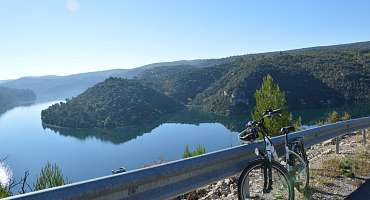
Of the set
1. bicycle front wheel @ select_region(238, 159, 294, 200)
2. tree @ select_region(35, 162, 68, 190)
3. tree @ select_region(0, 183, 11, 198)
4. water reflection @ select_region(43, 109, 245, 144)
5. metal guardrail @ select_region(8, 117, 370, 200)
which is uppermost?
metal guardrail @ select_region(8, 117, 370, 200)

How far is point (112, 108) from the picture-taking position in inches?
5217

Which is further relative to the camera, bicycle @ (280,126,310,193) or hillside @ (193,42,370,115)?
hillside @ (193,42,370,115)

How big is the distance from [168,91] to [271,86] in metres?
143

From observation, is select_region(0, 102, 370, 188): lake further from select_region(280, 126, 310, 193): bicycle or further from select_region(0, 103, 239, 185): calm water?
select_region(280, 126, 310, 193): bicycle

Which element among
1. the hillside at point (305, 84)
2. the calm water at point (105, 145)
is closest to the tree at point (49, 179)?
the calm water at point (105, 145)

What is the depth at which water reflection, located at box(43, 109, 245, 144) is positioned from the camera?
9994 centimetres

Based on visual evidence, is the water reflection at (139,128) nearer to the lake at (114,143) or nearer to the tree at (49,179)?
the lake at (114,143)

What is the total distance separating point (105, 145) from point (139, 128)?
22.1m

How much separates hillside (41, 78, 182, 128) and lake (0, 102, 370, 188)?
5.44 metres

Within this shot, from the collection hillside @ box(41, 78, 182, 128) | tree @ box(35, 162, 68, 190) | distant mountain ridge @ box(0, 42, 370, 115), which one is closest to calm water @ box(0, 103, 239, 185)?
hillside @ box(41, 78, 182, 128)

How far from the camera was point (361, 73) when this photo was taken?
127250mm

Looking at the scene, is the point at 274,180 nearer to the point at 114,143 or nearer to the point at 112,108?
the point at 114,143

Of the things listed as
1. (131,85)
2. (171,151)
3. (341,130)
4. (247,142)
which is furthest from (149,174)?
(131,85)

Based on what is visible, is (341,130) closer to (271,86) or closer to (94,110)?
(271,86)
